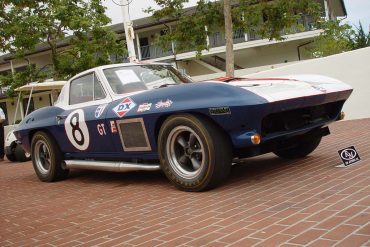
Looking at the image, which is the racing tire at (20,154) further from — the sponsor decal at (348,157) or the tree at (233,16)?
the sponsor decal at (348,157)

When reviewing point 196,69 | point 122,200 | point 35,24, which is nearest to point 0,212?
point 122,200

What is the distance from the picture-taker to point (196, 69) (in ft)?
105

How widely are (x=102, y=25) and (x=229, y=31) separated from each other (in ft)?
22.2

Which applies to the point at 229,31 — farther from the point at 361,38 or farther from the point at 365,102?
the point at 361,38

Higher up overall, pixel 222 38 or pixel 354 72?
pixel 222 38

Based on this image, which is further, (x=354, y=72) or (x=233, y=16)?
(x=233, y=16)

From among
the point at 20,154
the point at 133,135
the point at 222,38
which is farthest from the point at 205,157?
the point at 222,38

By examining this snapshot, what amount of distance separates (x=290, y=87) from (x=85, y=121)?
2.59m

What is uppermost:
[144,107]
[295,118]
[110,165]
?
[144,107]

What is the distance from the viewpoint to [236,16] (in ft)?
50.3

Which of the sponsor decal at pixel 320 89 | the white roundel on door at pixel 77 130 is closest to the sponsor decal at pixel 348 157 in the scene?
the sponsor decal at pixel 320 89

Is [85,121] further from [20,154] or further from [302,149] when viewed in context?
[20,154]

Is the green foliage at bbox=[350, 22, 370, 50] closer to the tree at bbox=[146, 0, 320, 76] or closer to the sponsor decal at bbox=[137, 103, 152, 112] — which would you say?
the tree at bbox=[146, 0, 320, 76]

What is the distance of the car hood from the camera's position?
12.0 feet
